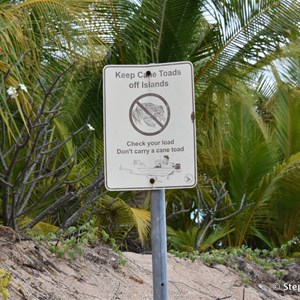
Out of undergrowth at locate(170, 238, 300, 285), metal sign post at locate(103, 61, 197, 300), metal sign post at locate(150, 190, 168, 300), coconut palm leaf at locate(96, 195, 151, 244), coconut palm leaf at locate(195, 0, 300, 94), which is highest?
coconut palm leaf at locate(195, 0, 300, 94)

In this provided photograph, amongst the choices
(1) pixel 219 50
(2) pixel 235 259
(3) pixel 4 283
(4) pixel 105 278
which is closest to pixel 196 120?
(1) pixel 219 50

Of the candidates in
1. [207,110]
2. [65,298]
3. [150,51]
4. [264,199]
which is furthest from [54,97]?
[264,199]

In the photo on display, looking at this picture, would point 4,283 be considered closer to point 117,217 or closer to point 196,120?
point 117,217

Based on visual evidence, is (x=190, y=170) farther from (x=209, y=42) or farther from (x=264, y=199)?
(x=264, y=199)

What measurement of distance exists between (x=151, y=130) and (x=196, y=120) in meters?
6.43

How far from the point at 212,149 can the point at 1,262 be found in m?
6.31

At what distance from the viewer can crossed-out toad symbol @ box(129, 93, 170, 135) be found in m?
3.23

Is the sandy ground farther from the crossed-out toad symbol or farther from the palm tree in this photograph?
the palm tree

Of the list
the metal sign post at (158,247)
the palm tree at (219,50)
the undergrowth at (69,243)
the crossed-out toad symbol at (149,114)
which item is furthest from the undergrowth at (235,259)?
the crossed-out toad symbol at (149,114)

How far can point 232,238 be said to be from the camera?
11.3 m

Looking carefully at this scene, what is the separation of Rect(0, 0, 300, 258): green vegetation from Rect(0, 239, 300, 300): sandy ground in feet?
0.61

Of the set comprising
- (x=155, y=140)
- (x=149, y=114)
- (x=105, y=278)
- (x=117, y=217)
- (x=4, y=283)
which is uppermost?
(x=149, y=114)

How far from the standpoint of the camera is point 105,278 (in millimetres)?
5480

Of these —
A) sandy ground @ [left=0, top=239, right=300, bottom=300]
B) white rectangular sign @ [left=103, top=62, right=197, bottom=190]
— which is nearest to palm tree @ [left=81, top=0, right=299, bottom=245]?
sandy ground @ [left=0, top=239, right=300, bottom=300]
